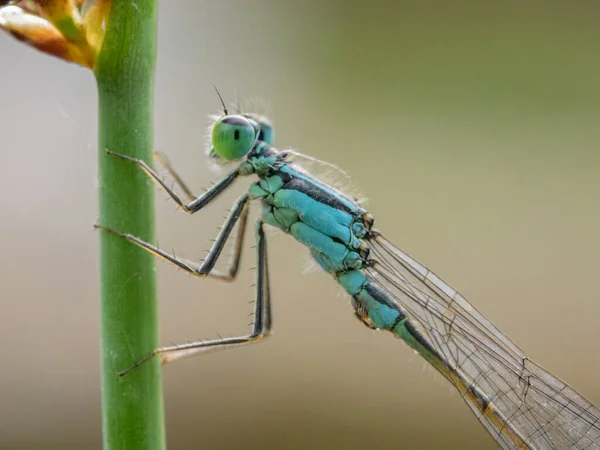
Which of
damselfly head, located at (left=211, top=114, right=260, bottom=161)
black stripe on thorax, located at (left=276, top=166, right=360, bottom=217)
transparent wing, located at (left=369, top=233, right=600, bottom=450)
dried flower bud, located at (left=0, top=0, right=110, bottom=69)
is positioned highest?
damselfly head, located at (left=211, top=114, right=260, bottom=161)

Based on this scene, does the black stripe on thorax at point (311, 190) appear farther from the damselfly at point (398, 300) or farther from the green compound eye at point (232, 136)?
the green compound eye at point (232, 136)

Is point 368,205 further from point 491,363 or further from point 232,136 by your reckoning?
point 232,136

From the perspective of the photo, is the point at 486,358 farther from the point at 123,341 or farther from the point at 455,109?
the point at 455,109

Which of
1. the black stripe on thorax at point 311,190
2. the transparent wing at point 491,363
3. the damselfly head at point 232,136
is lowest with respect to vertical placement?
the transparent wing at point 491,363

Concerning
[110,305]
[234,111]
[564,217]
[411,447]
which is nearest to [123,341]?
[110,305]

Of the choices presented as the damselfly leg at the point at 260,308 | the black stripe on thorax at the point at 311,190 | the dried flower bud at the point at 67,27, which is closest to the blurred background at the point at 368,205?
the damselfly leg at the point at 260,308

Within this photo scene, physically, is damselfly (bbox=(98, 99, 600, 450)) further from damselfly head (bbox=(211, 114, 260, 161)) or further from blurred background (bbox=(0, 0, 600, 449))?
blurred background (bbox=(0, 0, 600, 449))

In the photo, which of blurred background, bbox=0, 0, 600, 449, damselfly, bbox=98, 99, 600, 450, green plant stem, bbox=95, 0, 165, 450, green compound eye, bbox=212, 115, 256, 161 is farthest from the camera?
blurred background, bbox=0, 0, 600, 449

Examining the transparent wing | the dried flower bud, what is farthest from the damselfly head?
the dried flower bud
